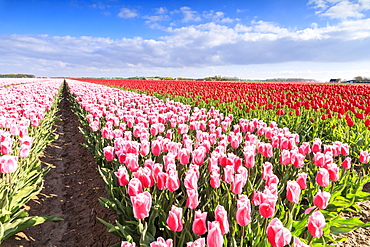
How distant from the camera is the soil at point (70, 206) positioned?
10.5ft

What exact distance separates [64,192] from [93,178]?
56cm

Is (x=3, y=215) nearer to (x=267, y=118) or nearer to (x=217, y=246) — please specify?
(x=217, y=246)

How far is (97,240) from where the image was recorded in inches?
124

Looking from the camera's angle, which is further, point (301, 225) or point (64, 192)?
point (64, 192)

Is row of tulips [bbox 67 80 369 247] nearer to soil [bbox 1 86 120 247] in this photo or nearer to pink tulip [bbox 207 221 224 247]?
pink tulip [bbox 207 221 224 247]

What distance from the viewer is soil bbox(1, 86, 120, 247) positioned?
10.5 ft

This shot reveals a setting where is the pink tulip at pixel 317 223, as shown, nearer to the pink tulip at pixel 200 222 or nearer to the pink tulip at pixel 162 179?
the pink tulip at pixel 200 222

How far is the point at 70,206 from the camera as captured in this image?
404 cm

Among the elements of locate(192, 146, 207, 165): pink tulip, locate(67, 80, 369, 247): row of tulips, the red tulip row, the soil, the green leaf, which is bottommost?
the soil

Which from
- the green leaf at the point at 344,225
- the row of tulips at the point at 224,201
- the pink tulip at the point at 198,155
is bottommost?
the green leaf at the point at 344,225

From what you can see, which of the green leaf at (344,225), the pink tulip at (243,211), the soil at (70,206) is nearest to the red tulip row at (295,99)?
the green leaf at (344,225)

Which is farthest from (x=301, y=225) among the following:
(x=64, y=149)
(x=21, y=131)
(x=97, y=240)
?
(x=64, y=149)

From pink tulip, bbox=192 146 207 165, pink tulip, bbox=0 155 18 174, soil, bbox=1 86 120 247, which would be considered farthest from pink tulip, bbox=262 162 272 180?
pink tulip, bbox=0 155 18 174

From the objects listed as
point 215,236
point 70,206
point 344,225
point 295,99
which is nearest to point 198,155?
point 215,236
